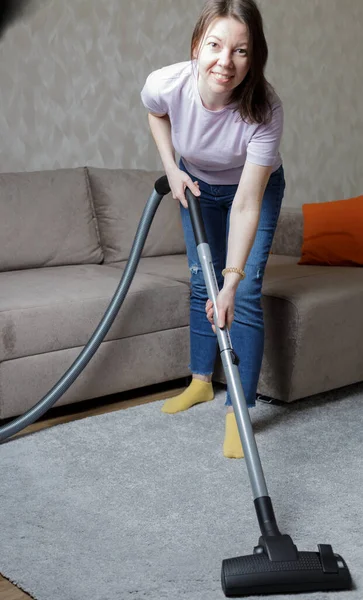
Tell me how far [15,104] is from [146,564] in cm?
223

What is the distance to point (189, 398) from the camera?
253cm

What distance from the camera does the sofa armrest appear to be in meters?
3.38

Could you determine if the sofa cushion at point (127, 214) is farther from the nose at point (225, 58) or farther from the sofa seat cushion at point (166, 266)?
the nose at point (225, 58)

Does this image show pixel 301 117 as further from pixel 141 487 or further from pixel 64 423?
pixel 141 487

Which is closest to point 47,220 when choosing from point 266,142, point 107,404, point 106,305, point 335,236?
point 106,305

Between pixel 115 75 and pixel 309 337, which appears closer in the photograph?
pixel 309 337

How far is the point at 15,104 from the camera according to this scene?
3230 mm

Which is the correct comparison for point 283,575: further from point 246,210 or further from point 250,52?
point 250,52

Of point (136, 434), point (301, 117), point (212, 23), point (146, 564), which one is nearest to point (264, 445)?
point (136, 434)

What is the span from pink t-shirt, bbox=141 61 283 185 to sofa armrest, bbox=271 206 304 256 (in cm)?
123

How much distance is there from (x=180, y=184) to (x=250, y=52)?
39 cm

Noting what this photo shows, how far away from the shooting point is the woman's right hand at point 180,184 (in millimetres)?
2021

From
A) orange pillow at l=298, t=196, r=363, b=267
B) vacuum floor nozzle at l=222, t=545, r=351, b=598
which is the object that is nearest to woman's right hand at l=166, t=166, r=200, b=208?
vacuum floor nozzle at l=222, t=545, r=351, b=598

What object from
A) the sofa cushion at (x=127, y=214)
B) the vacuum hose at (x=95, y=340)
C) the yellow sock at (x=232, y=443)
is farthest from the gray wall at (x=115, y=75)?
the yellow sock at (x=232, y=443)
